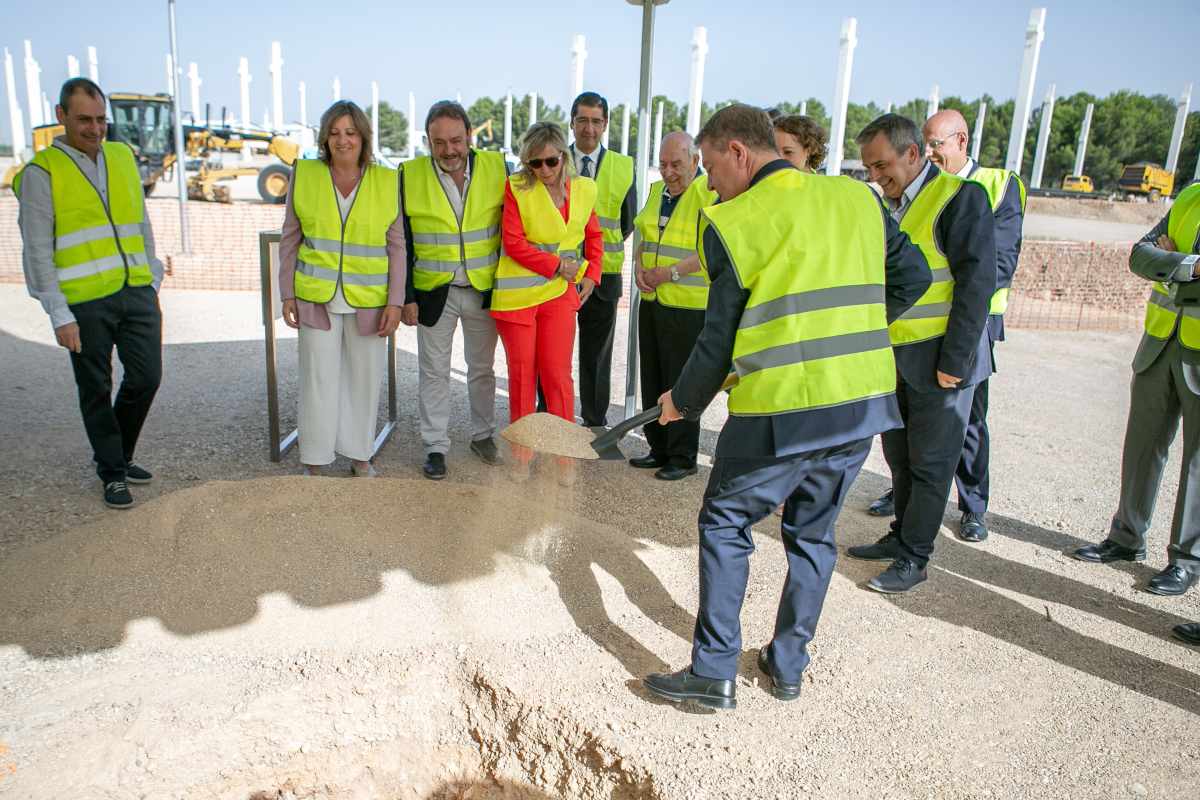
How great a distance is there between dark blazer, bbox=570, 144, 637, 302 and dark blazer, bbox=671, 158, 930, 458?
97.1 inches

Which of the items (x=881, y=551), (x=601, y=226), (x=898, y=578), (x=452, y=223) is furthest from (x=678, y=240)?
(x=898, y=578)

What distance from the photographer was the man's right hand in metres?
3.78

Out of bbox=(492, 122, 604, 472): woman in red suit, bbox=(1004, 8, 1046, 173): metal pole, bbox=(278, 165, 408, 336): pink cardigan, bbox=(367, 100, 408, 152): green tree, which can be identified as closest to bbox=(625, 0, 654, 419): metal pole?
bbox=(492, 122, 604, 472): woman in red suit

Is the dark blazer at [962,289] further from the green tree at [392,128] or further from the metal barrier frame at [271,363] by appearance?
the green tree at [392,128]

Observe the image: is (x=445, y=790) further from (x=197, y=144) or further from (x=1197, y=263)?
(x=197, y=144)

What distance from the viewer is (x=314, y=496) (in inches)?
148

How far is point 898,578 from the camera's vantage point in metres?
3.63

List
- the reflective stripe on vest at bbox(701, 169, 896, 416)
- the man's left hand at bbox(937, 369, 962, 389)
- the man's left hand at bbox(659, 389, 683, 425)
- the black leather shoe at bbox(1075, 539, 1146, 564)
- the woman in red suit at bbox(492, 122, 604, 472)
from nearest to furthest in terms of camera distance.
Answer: the reflective stripe on vest at bbox(701, 169, 896, 416), the man's left hand at bbox(659, 389, 683, 425), the man's left hand at bbox(937, 369, 962, 389), the black leather shoe at bbox(1075, 539, 1146, 564), the woman in red suit at bbox(492, 122, 604, 472)

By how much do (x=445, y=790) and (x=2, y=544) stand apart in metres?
2.31

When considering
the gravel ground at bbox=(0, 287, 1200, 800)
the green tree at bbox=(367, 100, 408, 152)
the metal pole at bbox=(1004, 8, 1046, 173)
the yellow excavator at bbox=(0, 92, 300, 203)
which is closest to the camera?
the gravel ground at bbox=(0, 287, 1200, 800)

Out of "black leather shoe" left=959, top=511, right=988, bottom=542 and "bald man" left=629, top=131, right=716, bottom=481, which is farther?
"bald man" left=629, top=131, right=716, bottom=481

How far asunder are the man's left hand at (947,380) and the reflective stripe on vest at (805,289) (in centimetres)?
103

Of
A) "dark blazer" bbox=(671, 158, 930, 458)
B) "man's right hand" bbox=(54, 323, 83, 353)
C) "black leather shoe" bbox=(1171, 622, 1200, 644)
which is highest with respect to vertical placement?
"dark blazer" bbox=(671, 158, 930, 458)

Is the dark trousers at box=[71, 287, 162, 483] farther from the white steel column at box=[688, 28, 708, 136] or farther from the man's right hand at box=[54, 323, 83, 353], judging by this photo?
the white steel column at box=[688, 28, 708, 136]
